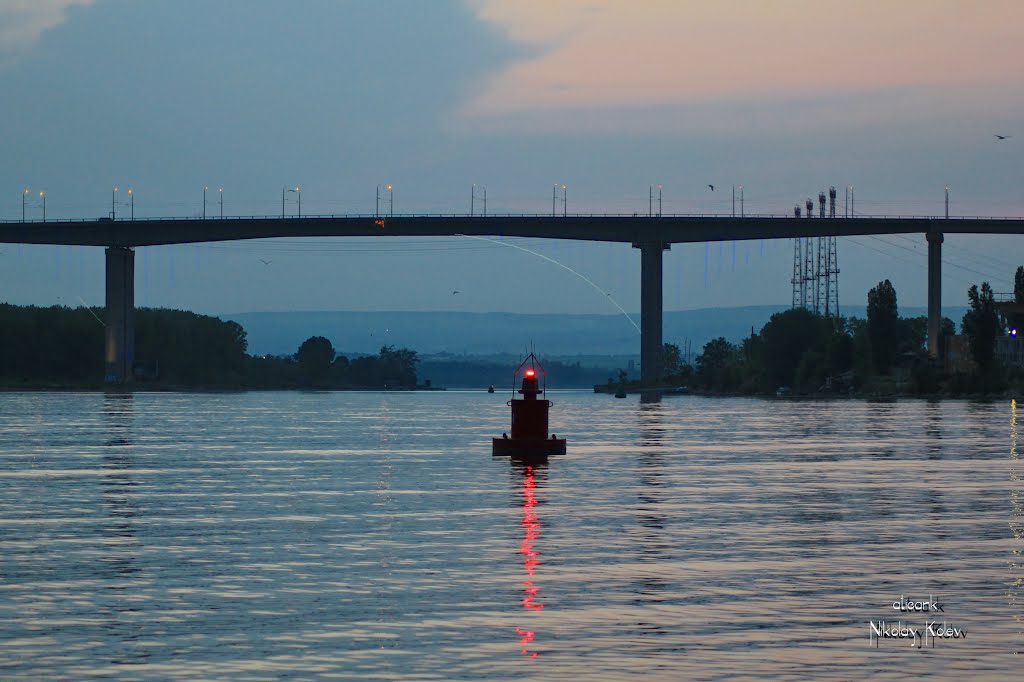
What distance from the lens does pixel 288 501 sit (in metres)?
43.8

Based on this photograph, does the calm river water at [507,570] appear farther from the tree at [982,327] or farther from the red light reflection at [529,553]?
the tree at [982,327]

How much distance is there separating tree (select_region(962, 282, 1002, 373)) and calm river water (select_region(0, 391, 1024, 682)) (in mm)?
133533

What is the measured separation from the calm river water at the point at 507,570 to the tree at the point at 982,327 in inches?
5257

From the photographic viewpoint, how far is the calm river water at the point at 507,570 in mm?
19453

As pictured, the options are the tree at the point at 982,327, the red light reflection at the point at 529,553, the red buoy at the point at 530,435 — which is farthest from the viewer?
the tree at the point at 982,327

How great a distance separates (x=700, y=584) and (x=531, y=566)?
354 centimetres

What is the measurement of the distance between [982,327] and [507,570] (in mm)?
170727

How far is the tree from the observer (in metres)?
190

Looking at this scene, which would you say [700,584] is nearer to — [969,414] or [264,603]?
[264,603]

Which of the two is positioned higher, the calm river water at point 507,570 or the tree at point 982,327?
the tree at point 982,327

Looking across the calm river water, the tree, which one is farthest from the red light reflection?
the tree

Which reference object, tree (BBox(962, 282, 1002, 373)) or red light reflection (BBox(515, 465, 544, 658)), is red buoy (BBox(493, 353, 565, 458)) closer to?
red light reflection (BBox(515, 465, 544, 658))

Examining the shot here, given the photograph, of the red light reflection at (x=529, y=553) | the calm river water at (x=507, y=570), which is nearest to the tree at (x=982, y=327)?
the calm river water at (x=507, y=570)

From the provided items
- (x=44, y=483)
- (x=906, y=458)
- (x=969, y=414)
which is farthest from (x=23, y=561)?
(x=969, y=414)
